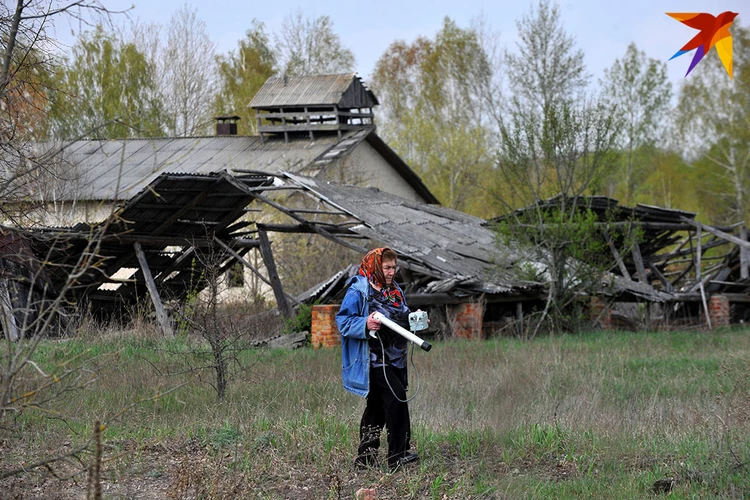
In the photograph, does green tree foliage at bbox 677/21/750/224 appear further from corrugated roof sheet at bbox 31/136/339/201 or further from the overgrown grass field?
the overgrown grass field

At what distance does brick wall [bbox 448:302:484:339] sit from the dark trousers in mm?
9142

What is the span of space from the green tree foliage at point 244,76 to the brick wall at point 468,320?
75.4ft

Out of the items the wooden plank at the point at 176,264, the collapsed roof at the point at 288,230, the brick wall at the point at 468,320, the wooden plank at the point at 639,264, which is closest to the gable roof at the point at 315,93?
the collapsed roof at the point at 288,230

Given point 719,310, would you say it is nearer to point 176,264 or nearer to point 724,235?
point 724,235

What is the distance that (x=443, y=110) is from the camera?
43188 mm

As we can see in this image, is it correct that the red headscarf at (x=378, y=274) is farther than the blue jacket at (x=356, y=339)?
Yes

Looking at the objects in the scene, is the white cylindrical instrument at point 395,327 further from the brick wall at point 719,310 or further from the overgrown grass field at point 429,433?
the brick wall at point 719,310

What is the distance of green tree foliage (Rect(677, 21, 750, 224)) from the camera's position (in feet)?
126

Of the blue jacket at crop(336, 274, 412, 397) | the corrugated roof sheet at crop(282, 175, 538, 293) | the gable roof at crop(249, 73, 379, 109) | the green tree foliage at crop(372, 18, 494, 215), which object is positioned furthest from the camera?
the green tree foliage at crop(372, 18, 494, 215)

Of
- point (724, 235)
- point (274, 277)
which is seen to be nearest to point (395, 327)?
point (274, 277)

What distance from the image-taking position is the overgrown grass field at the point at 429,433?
5.91 meters

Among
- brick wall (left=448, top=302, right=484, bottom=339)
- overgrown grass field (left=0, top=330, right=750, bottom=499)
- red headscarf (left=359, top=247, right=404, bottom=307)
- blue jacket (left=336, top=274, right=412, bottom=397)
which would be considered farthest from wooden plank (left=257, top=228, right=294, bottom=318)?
blue jacket (left=336, top=274, right=412, bottom=397)

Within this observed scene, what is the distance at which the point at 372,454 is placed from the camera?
20.7 feet

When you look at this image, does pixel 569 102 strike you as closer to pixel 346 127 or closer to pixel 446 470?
pixel 446 470
